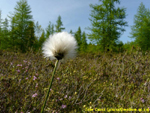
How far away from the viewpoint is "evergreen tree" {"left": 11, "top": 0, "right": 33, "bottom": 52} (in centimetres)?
2122

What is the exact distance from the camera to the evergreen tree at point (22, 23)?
2122 cm

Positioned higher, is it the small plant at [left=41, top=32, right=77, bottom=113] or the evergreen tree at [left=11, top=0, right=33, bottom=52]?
the evergreen tree at [left=11, top=0, right=33, bottom=52]

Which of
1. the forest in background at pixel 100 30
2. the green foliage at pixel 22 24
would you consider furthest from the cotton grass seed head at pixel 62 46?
the green foliage at pixel 22 24

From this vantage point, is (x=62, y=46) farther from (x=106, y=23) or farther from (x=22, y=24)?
(x=22, y=24)

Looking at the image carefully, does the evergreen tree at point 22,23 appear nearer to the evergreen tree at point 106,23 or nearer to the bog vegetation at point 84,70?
the bog vegetation at point 84,70

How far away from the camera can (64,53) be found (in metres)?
0.99

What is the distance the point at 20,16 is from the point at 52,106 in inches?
906

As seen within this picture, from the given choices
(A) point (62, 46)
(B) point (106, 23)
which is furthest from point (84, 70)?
(B) point (106, 23)

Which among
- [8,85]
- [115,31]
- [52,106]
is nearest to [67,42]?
[52,106]

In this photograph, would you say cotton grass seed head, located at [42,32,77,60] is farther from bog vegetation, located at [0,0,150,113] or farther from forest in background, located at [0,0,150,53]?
forest in background, located at [0,0,150,53]

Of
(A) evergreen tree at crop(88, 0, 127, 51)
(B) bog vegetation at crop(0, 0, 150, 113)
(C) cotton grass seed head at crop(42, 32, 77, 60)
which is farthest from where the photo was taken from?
(A) evergreen tree at crop(88, 0, 127, 51)

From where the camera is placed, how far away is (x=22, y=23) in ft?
71.1

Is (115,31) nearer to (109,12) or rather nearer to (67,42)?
(109,12)

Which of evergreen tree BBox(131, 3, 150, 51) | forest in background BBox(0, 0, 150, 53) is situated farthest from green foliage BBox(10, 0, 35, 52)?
evergreen tree BBox(131, 3, 150, 51)
